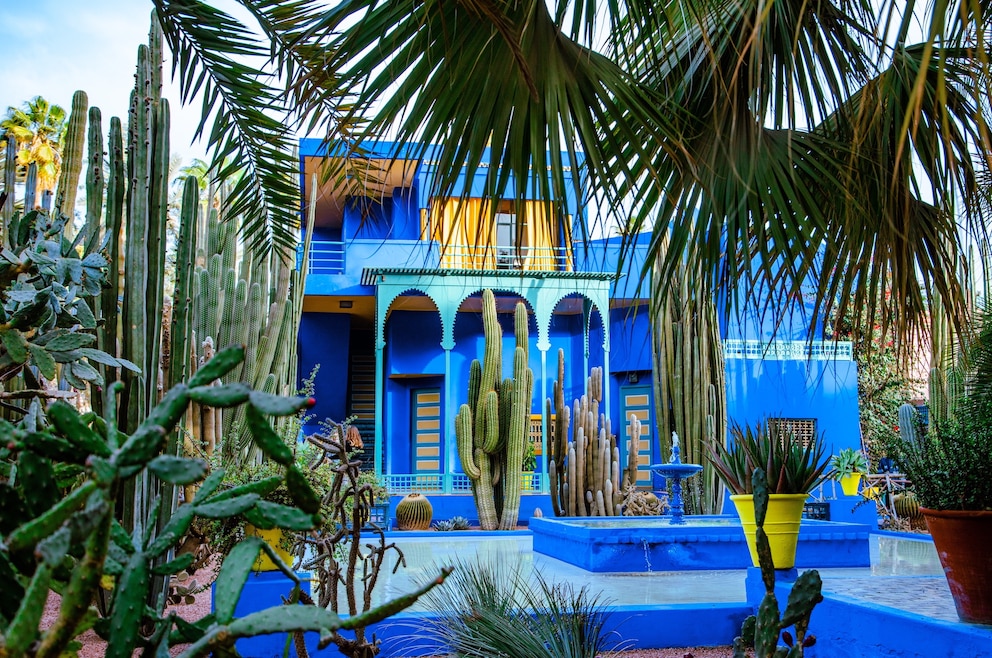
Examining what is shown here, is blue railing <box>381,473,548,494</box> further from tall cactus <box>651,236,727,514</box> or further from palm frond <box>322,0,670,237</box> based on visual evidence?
palm frond <box>322,0,670,237</box>

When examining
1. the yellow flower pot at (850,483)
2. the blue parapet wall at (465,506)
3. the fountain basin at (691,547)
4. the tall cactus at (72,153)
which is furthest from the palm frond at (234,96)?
the yellow flower pot at (850,483)

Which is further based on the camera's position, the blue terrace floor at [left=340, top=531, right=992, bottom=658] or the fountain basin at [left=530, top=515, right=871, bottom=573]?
the fountain basin at [left=530, top=515, right=871, bottom=573]

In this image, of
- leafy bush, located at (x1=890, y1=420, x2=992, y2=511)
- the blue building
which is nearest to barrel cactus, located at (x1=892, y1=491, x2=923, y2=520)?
the blue building

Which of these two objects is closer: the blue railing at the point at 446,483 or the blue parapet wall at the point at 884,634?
the blue parapet wall at the point at 884,634

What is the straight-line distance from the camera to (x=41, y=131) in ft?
72.2

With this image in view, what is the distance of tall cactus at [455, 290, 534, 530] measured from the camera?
1383cm

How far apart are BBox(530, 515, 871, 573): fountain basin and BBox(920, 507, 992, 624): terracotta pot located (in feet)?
16.1

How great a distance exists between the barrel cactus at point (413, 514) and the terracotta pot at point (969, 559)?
11.5 m

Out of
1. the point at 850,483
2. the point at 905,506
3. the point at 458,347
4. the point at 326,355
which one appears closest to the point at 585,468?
the point at 905,506

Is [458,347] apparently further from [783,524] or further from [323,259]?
[783,524]

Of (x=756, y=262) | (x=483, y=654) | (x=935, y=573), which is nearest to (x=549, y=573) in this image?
(x=935, y=573)

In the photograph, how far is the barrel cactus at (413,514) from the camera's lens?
14984 mm

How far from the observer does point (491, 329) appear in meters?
14.6

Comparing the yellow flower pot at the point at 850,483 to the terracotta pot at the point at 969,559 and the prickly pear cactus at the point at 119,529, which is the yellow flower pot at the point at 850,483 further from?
the prickly pear cactus at the point at 119,529
